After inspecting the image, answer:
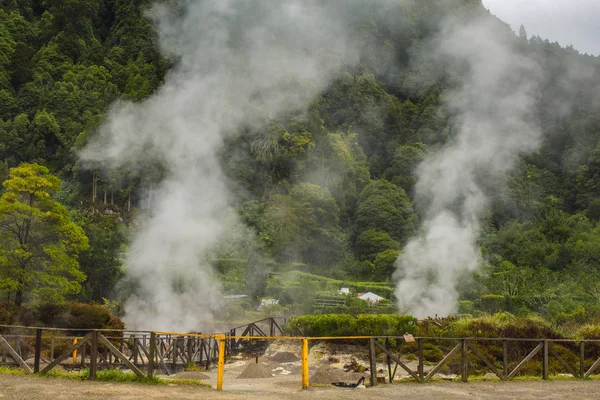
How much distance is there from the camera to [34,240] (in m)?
30.2

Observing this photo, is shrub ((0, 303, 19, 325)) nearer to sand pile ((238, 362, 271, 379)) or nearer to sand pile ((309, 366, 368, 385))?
sand pile ((238, 362, 271, 379))

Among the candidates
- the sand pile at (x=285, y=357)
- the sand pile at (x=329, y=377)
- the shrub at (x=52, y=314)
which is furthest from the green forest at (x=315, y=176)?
the sand pile at (x=329, y=377)

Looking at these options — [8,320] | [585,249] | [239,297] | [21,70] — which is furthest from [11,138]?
[585,249]

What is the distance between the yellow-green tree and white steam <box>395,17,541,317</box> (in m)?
24.6

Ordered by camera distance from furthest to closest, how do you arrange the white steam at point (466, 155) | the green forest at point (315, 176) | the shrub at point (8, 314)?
the white steam at point (466, 155), the green forest at point (315, 176), the shrub at point (8, 314)

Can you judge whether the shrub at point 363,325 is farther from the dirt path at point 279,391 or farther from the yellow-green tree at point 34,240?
the yellow-green tree at point 34,240

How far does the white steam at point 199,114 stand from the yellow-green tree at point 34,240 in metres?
5.66

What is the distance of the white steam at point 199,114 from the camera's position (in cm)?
3738

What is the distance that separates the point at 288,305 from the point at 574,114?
64176 millimetres

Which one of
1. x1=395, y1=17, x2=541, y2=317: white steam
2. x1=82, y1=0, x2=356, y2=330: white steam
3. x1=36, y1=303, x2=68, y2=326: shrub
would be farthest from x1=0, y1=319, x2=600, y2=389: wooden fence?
x1=395, y1=17, x2=541, y2=317: white steam

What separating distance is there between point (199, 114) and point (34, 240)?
3321 cm

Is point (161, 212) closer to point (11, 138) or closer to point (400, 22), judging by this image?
point (11, 138)

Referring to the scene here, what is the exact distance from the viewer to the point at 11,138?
67688 millimetres

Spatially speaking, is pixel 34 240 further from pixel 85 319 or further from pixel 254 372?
pixel 254 372
